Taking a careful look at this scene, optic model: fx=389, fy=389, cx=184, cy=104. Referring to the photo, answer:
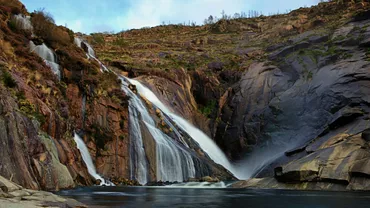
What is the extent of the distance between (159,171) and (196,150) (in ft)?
21.1

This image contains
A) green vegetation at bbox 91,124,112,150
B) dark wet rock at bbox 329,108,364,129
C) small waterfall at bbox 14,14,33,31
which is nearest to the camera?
green vegetation at bbox 91,124,112,150

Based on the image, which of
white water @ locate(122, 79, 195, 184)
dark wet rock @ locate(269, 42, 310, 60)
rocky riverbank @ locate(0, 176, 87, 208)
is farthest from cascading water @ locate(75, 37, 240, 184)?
dark wet rock @ locate(269, 42, 310, 60)

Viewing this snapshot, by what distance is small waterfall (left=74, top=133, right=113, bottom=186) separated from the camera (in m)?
29.1

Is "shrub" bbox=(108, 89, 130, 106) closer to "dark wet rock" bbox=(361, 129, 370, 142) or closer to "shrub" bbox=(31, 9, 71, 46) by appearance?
"shrub" bbox=(31, 9, 71, 46)

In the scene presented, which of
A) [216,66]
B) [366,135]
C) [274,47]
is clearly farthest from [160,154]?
[274,47]

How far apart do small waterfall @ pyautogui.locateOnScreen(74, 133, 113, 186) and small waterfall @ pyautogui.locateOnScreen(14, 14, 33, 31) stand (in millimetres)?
11173

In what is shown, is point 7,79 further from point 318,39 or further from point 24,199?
point 318,39

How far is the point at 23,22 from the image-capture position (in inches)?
1352

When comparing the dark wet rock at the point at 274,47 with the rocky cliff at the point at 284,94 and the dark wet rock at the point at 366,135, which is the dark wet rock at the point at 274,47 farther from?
the dark wet rock at the point at 366,135

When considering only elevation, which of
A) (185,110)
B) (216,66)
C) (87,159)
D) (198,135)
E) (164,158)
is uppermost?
(216,66)

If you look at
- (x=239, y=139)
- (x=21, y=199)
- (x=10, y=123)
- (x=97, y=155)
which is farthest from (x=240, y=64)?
(x=21, y=199)

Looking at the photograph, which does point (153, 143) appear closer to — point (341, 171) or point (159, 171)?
point (159, 171)

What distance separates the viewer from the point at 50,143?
23.5m

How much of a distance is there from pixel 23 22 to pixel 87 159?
1405cm
